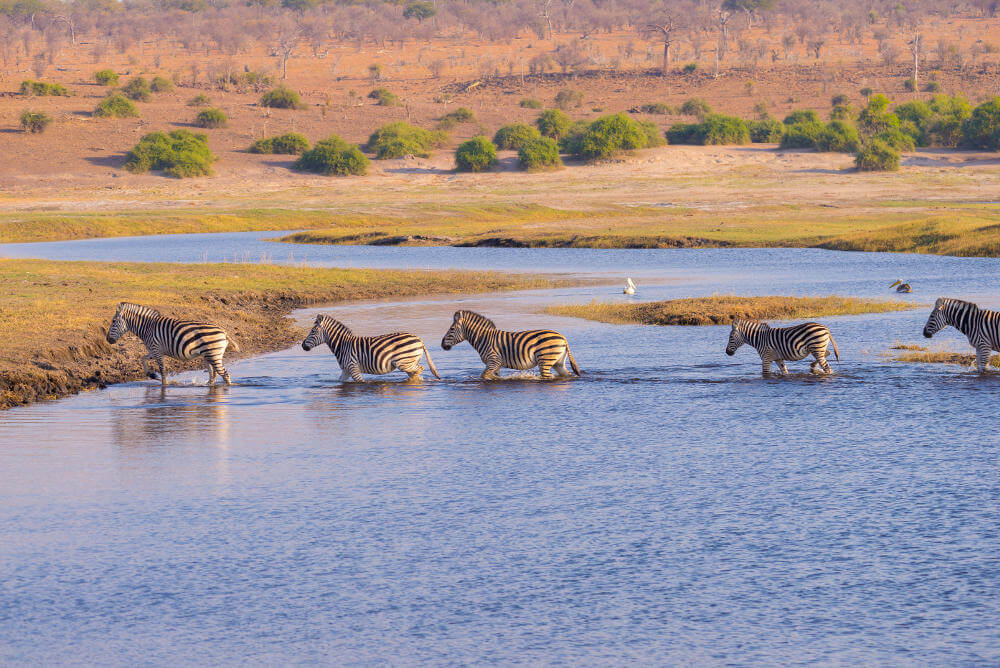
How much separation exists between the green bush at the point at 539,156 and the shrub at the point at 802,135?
19.6 m

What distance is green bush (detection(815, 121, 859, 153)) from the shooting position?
101688 mm

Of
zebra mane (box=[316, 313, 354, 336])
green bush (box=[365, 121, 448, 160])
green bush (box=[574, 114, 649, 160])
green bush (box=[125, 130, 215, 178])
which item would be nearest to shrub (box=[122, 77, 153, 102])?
green bush (box=[125, 130, 215, 178])

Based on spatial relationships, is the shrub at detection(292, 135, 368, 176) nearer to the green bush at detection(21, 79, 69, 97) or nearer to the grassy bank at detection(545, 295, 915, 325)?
the green bush at detection(21, 79, 69, 97)

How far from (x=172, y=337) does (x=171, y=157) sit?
77.2m

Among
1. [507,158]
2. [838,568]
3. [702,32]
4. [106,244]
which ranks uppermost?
[702,32]

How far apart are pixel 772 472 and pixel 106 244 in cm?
5667

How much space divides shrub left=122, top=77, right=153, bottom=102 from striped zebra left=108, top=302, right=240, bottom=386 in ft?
345

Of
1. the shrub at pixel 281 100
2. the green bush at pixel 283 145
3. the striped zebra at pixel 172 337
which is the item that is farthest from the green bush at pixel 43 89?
the striped zebra at pixel 172 337

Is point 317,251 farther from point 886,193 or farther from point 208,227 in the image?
point 886,193

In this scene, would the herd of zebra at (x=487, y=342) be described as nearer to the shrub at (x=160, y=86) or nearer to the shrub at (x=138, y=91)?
the shrub at (x=138, y=91)

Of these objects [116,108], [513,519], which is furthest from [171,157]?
[513,519]

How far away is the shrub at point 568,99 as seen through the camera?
13625cm

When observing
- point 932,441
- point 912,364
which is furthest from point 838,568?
point 912,364

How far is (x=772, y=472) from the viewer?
54.9ft
